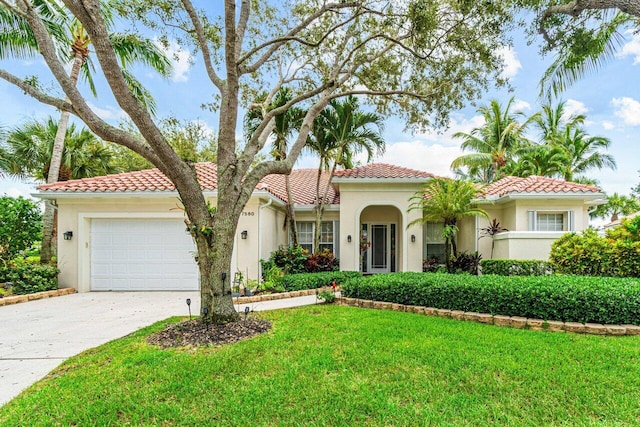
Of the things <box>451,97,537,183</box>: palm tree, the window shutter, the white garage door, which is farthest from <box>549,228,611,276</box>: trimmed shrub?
<box>451,97,537,183</box>: palm tree

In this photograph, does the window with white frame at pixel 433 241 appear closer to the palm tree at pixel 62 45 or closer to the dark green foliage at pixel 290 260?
the dark green foliage at pixel 290 260

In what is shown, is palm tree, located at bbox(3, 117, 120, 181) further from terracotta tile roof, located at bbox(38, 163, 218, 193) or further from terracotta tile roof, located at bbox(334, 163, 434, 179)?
terracotta tile roof, located at bbox(334, 163, 434, 179)

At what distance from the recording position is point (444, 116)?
10242 millimetres

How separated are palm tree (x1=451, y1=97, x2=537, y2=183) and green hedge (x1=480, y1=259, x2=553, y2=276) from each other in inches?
507

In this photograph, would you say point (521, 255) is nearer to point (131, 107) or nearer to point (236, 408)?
point (236, 408)

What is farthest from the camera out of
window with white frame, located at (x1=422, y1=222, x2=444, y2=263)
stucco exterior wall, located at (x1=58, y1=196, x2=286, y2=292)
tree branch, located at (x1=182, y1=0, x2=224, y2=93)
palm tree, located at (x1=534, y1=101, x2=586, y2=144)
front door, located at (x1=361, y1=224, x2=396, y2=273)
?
palm tree, located at (x1=534, y1=101, x2=586, y2=144)

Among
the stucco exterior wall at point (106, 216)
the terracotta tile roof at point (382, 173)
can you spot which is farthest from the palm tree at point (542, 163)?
the stucco exterior wall at point (106, 216)

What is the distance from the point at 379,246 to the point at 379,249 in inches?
5.9

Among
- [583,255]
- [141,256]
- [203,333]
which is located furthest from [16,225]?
[583,255]

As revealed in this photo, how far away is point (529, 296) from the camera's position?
664cm

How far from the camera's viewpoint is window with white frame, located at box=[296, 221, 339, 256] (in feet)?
49.8

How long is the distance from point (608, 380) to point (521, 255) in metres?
8.53

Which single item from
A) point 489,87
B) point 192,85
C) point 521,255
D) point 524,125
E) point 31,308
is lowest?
point 31,308

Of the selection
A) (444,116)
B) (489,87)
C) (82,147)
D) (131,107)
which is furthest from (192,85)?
(489,87)
